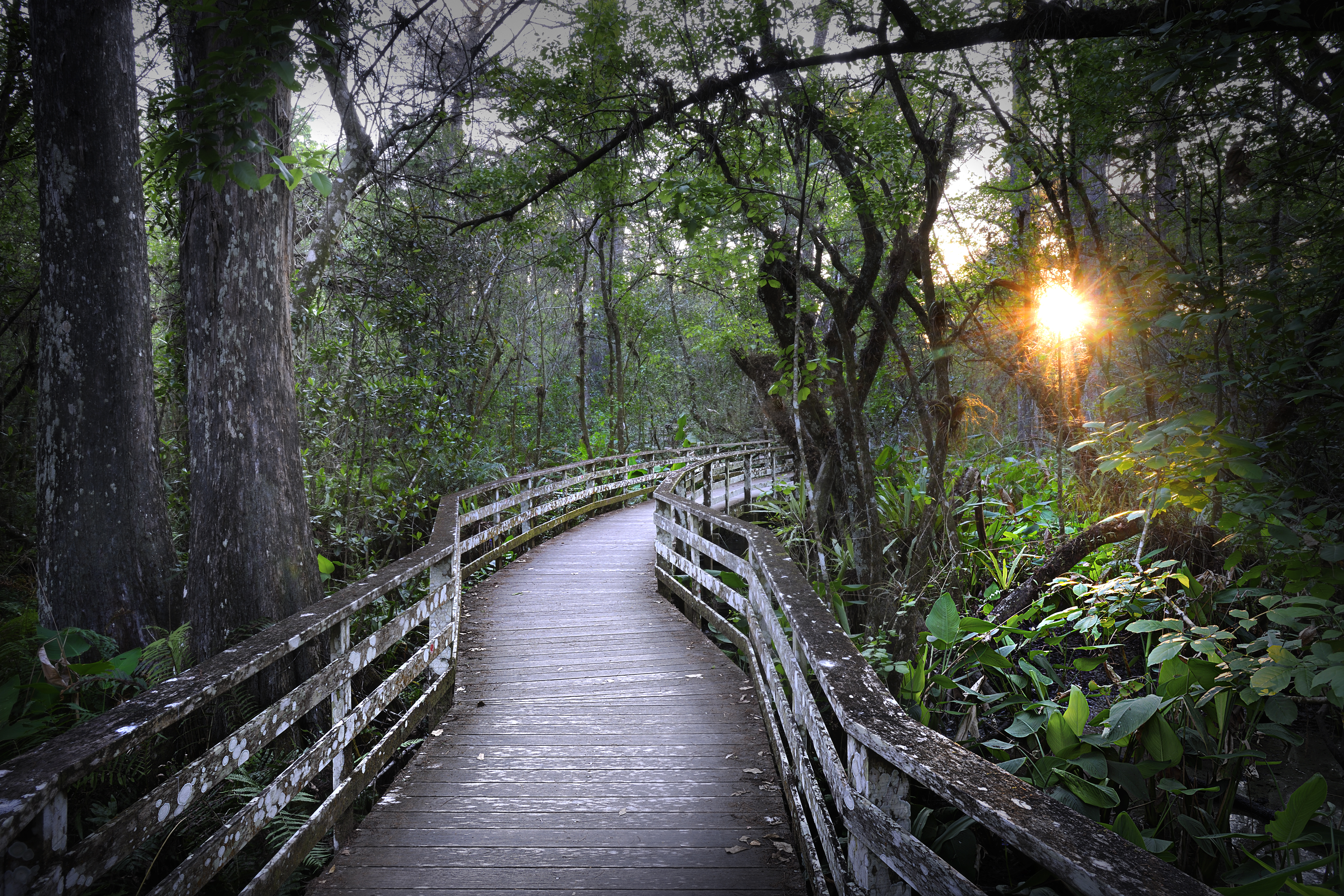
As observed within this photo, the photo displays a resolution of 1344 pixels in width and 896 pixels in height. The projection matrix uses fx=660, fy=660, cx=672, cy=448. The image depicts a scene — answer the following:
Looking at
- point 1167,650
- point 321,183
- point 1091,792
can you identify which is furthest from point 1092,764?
point 321,183

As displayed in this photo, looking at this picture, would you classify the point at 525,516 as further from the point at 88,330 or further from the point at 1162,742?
the point at 1162,742

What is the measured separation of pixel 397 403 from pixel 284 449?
17.6 feet

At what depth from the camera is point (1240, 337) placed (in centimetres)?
518

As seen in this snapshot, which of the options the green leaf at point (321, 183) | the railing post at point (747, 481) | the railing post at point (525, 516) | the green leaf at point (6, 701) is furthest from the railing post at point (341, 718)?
the railing post at point (747, 481)

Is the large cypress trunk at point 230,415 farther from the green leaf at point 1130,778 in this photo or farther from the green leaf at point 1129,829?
the green leaf at point 1130,778

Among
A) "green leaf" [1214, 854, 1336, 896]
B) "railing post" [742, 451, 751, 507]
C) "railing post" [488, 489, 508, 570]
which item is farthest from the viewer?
"railing post" [742, 451, 751, 507]

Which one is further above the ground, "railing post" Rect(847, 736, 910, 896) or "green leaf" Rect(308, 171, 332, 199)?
"green leaf" Rect(308, 171, 332, 199)

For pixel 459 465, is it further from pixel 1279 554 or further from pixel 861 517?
pixel 1279 554

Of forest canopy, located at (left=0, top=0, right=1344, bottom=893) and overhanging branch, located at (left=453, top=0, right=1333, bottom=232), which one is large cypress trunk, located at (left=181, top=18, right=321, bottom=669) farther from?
overhanging branch, located at (left=453, top=0, right=1333, bottom=232)

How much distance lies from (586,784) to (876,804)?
2098 mm

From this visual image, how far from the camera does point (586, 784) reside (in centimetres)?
360

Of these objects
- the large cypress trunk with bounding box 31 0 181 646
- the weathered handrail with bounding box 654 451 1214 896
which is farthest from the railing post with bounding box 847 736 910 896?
the large cypress trunk with bounding box 31 0 181 646

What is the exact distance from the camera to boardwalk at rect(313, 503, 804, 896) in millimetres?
2852

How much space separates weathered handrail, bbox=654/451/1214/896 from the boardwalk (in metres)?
0.29
